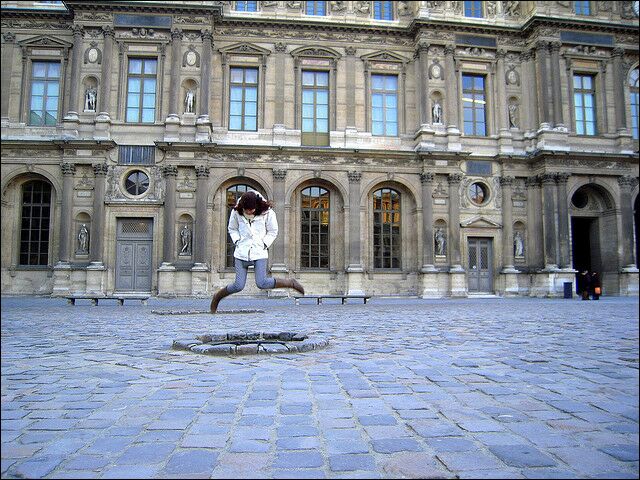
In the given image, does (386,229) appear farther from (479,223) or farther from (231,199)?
(231,199)

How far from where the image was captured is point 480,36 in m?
25.1

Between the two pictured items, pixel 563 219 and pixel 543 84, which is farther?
pixel 543 84

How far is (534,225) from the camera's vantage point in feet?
81.3

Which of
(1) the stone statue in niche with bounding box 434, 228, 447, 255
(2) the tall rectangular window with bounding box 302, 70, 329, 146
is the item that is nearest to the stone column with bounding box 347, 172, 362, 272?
(2) the tall rectangular window with bounding box 302, 70, 329, 146

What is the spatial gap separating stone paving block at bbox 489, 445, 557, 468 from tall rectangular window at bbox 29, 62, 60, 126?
25056 mm

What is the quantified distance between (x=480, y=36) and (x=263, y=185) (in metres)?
13.0

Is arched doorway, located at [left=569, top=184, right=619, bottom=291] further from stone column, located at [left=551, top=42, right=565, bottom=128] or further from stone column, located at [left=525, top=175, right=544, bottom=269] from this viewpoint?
stone column, located at [left=551, top=42, right=565, bottom=128]

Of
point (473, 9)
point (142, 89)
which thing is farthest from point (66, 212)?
point (473, 9)

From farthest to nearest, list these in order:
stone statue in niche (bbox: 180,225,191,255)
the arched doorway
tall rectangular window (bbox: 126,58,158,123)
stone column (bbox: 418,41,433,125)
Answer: the arched doorway → stone column (bbox: 418,41,433,125) → tall rectangular window (bbox: 126,58,158,123) → stone statue in niche (bbox: 180,225,191,255)

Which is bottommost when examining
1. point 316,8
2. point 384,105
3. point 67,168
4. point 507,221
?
point 507,221

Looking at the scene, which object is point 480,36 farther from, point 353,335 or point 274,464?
point 274,464

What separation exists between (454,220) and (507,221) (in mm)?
2867

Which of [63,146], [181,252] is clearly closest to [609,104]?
[181,252]

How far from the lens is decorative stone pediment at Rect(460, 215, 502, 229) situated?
2431cm
